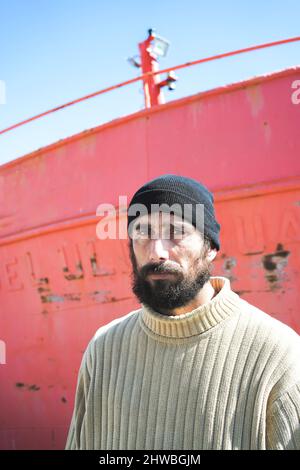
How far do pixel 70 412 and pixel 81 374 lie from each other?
230 centimetres

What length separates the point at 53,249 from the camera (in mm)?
3904

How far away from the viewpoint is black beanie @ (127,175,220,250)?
149cm

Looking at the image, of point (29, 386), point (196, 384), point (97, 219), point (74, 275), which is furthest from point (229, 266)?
point (29, 386)

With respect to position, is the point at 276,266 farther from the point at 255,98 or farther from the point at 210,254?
the point at 210,254

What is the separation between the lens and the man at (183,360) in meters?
1.25

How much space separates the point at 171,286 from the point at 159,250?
12 cm

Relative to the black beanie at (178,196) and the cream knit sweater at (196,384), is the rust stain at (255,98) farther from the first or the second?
the cream knit sweater at (196,384)

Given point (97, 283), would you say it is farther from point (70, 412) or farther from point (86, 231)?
point (70, 412)

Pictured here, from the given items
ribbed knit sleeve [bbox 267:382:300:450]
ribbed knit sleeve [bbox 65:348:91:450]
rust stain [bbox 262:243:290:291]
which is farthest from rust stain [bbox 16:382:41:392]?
ribbed knit sleeve [bbox 267:382:300:450]

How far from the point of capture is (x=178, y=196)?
58.2 inches

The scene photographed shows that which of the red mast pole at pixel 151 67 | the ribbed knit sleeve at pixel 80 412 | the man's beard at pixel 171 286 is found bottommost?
the ribbed knit sleeve at pixel 80 412

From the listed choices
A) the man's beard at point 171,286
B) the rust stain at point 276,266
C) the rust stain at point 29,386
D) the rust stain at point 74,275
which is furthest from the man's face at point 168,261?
the rust stain at point 29,386

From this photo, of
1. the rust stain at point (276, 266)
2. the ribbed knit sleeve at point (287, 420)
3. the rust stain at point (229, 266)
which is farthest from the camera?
the rust stain at point (229, 266)
